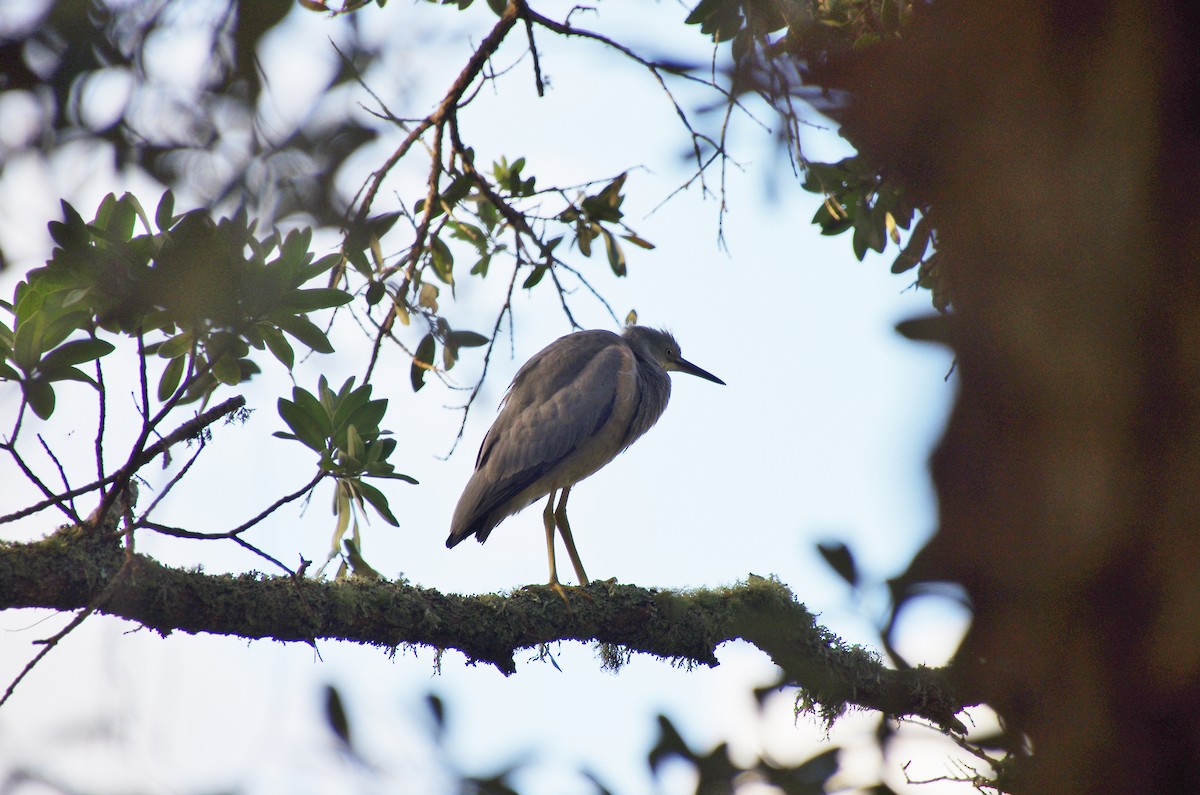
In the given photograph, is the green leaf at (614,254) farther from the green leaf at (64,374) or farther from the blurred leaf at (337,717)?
the blurred leaf at (337,717)

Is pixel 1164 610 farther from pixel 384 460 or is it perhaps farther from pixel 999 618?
pixel 384 460

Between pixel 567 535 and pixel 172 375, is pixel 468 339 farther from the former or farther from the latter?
pixel 567 535

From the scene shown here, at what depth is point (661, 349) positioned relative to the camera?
22.5ft

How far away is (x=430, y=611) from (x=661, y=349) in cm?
392

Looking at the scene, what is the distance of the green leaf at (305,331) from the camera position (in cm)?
243

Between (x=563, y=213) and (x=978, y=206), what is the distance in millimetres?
3166

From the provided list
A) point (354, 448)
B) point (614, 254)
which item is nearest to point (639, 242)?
point (614, 254)

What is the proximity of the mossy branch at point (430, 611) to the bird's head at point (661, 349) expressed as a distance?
284 cm

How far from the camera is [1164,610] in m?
0.81

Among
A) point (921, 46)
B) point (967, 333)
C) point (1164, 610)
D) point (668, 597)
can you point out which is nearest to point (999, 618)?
point (1164, 610)

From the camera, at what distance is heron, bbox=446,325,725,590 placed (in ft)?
17.5

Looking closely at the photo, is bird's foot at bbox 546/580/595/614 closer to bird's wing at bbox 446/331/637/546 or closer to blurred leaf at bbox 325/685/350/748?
bird's wing at bbox 446/331/637/546

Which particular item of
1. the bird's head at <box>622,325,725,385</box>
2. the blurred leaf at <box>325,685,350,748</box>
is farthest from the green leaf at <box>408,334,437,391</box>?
the bird's head at <box>622,325,725,385</box>

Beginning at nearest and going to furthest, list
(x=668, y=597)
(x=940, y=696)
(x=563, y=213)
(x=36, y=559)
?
(x=940, y=696)
(x=36, y=559)
(x=668, y=597)
(x=563, y=213)
